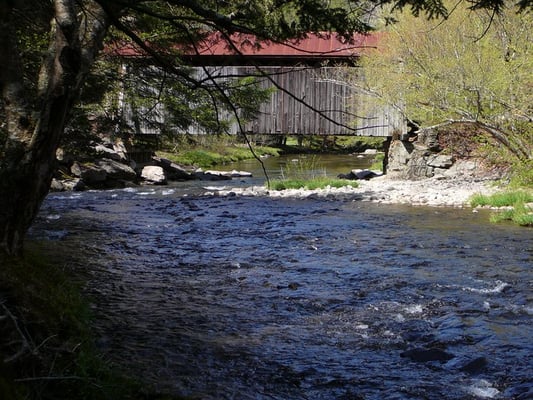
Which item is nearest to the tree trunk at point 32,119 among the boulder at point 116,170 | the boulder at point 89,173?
the boulder at point 89,173

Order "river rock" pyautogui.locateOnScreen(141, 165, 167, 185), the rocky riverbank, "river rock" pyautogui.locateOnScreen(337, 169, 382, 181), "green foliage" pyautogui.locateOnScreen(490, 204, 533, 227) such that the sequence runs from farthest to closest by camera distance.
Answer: "river rock" pyautogui.locateOnScreen(337, 169, 382, 181) → "river rock" pyautogui.locateOnScreen(141, 165, 167, 185) → the rocky riverbank → "green foliage" pyautogui.locateOnScreen(490, 204, 533, 227)

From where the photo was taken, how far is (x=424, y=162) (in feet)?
62.3

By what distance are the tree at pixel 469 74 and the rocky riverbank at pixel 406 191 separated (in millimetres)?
1592

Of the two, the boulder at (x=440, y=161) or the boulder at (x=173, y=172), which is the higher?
the boulder at (x=440, y=161)

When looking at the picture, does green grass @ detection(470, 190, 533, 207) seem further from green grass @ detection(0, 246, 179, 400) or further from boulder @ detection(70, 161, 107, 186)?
green grass @ detection(0, 246, 179, 400)

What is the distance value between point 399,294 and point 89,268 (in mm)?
3394

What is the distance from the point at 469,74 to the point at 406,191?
10.7 ft

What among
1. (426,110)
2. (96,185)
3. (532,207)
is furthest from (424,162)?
(96,185)

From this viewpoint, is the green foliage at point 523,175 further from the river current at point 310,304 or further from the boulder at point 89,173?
the boulder at point 89,173

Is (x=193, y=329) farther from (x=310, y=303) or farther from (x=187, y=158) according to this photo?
(x=187, y=158)

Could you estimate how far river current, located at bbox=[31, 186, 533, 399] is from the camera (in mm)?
3967

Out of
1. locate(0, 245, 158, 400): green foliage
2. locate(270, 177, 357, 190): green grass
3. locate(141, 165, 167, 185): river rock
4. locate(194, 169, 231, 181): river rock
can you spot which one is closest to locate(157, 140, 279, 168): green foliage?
locate(194, 169, 231, 181): river rock

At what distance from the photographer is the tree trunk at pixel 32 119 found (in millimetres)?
4039

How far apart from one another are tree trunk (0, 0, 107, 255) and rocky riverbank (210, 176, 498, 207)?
35.4 ft
